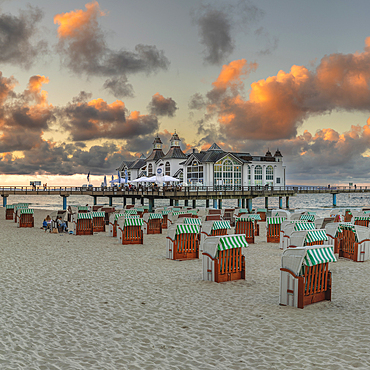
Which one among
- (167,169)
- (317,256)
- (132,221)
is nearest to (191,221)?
(132,221)

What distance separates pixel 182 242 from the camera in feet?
46.6

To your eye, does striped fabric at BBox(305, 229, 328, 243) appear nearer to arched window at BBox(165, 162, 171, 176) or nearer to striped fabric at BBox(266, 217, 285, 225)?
striped fabric at BBox(266, 217, 285, 225)

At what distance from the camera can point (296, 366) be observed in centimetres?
509

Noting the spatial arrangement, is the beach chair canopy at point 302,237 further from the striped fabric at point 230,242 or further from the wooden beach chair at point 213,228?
the wooden beach chair at point 213,228

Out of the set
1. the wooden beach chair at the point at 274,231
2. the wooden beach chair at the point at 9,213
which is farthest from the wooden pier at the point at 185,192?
the wooden beach chair at the point at 274,231

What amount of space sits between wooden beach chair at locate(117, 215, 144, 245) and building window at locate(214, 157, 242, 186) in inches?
1605

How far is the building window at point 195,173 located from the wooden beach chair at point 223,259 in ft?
158

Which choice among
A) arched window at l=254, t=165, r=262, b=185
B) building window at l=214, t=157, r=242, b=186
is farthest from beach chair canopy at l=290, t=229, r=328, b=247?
arched window at l=254, t=165, r=262, b=185

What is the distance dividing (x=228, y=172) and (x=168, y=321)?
53365 mm

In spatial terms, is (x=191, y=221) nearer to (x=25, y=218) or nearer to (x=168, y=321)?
(x=168, y=321)

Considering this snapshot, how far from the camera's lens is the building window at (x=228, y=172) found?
58.5m

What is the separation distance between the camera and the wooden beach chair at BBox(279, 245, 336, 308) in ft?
25.7

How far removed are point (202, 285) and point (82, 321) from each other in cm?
379

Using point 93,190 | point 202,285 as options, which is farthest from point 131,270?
point 93,190
